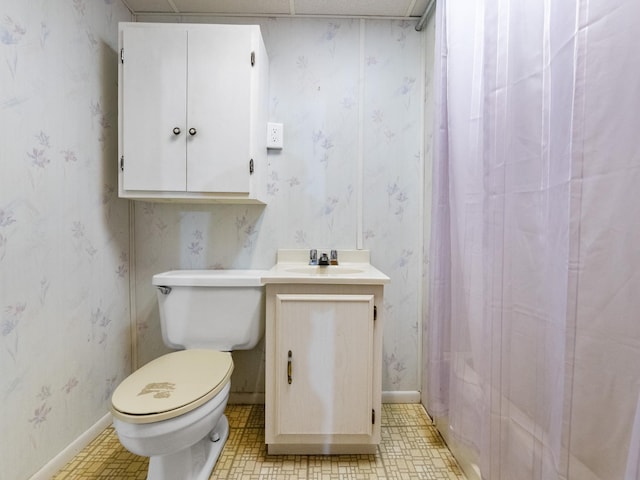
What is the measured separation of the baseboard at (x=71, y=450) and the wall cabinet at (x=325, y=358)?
0.85 m

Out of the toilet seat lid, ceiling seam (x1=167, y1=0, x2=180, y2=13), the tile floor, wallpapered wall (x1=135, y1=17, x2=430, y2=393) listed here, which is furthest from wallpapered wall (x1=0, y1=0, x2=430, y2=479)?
the toilet seat lid

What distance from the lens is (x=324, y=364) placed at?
4.09ft

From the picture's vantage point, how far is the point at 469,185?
104 cm

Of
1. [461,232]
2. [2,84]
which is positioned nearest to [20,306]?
[2,84]

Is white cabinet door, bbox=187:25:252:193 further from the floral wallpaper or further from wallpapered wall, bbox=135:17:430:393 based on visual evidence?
the floral wallpaper

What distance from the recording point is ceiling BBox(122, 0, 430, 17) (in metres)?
1.58

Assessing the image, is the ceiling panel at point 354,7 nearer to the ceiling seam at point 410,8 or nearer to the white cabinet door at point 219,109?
the ceiling seam at point 410,8

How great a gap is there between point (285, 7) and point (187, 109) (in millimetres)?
768

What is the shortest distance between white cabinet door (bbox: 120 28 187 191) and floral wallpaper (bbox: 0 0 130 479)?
17 cm

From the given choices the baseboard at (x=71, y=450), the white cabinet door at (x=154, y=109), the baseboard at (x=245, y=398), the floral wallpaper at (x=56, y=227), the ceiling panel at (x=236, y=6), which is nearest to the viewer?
the floral wallpaper at (x=56, y=227)

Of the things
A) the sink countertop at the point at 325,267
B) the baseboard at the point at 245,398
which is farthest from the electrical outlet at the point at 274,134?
the baseboard at the point at 245,398

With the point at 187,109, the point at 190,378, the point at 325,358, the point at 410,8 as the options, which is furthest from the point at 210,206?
the point at 410,8

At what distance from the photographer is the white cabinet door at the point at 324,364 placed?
4.09ft

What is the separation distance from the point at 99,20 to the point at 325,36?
1.06 m
